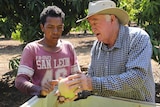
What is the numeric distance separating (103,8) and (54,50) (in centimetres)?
81

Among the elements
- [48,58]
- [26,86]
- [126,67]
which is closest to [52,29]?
[48,58]

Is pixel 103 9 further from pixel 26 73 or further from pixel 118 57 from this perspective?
pixel 26 73

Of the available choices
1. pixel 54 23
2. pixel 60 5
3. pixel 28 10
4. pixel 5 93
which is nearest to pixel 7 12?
pixel 28 10

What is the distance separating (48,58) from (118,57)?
702 mm

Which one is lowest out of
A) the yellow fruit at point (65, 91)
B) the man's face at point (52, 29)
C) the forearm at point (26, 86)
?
the forearm at point (26, 86)

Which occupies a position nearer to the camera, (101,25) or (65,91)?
(65,91)

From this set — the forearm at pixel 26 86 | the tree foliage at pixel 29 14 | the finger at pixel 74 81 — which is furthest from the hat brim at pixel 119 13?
the tree foliage at pixel 29 14

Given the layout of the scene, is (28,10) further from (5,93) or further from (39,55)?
(39,55)

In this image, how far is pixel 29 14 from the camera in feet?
15.5

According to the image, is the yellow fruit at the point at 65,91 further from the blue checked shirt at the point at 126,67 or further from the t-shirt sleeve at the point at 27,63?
the t-shirt sleeve at the point at 27,63

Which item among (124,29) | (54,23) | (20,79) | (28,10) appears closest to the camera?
(124,29)

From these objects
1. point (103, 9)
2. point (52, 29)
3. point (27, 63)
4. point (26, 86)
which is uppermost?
point (103, 9)

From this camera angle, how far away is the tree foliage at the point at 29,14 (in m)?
4.44

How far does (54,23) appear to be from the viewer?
2311 mm
